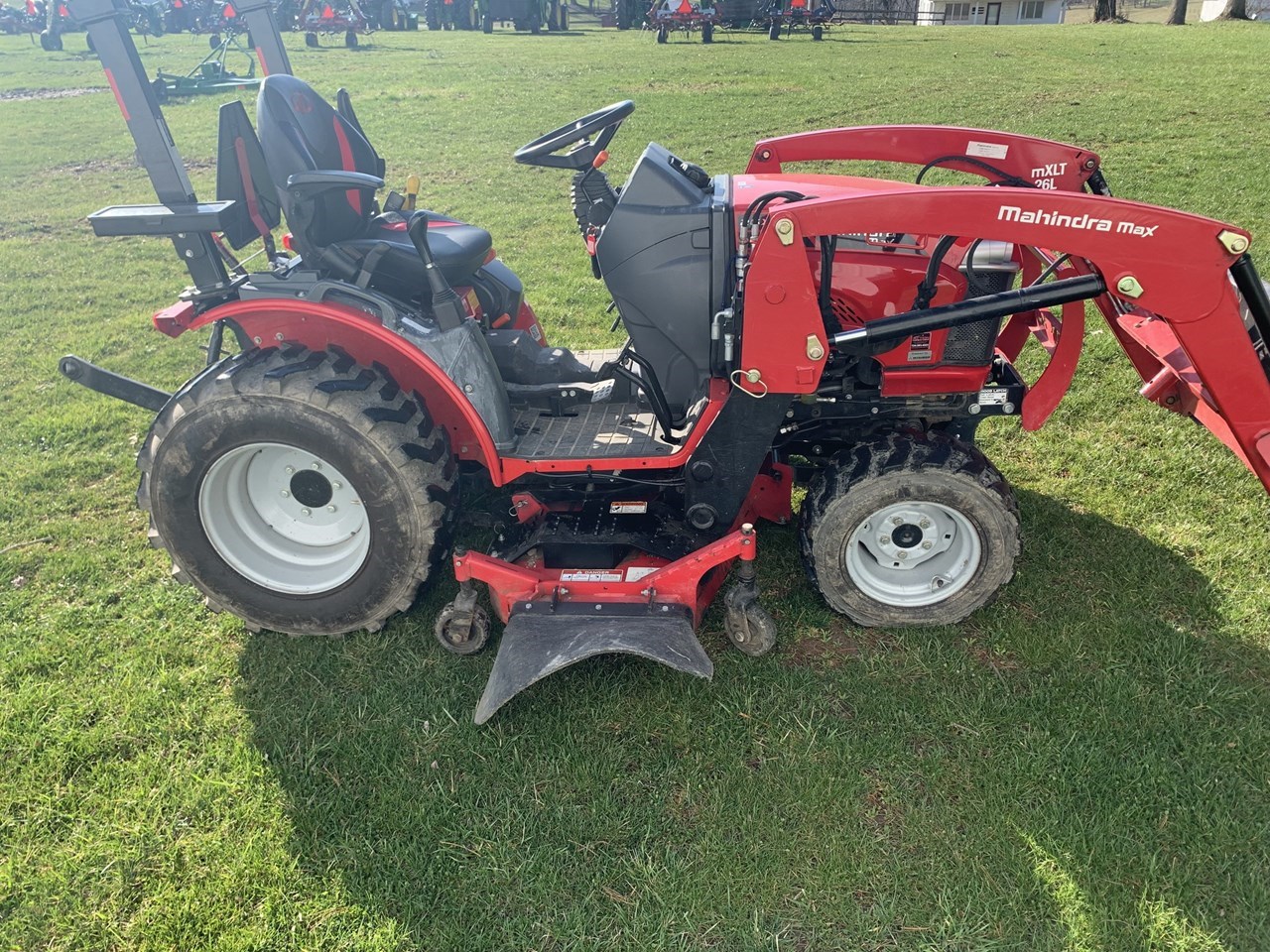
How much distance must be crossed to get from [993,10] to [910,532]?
5180cm

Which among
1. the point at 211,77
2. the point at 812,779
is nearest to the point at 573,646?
the point at 812,779

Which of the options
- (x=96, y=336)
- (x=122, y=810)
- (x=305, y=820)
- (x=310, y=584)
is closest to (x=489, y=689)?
(x=305, y=820)

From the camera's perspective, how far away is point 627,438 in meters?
3.23

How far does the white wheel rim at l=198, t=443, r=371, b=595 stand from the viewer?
10.3ft

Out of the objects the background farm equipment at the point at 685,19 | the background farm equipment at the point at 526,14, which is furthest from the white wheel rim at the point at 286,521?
the background farm equipment at the point at 526,14

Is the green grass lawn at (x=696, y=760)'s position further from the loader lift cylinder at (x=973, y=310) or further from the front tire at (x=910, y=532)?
the loader lift cylinder at (x=973, y=310)

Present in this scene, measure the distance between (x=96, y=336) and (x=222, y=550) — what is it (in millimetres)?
4159

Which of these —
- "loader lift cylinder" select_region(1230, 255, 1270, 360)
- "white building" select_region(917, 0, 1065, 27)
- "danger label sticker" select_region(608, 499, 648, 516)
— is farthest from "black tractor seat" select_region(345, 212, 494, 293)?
"white building" select_region(917, 0, 1065, 27)

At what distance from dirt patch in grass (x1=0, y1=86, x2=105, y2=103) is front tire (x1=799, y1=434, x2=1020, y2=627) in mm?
21178

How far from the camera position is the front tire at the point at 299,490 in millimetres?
2895

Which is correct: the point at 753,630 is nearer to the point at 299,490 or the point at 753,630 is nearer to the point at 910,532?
the point at 910,532

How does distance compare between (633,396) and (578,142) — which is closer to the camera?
(578,142)

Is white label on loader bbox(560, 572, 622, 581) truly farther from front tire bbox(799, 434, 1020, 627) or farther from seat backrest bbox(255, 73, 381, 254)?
seat backrest bbox(255, 73, 381, 254)

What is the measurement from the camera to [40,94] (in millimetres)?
18656
